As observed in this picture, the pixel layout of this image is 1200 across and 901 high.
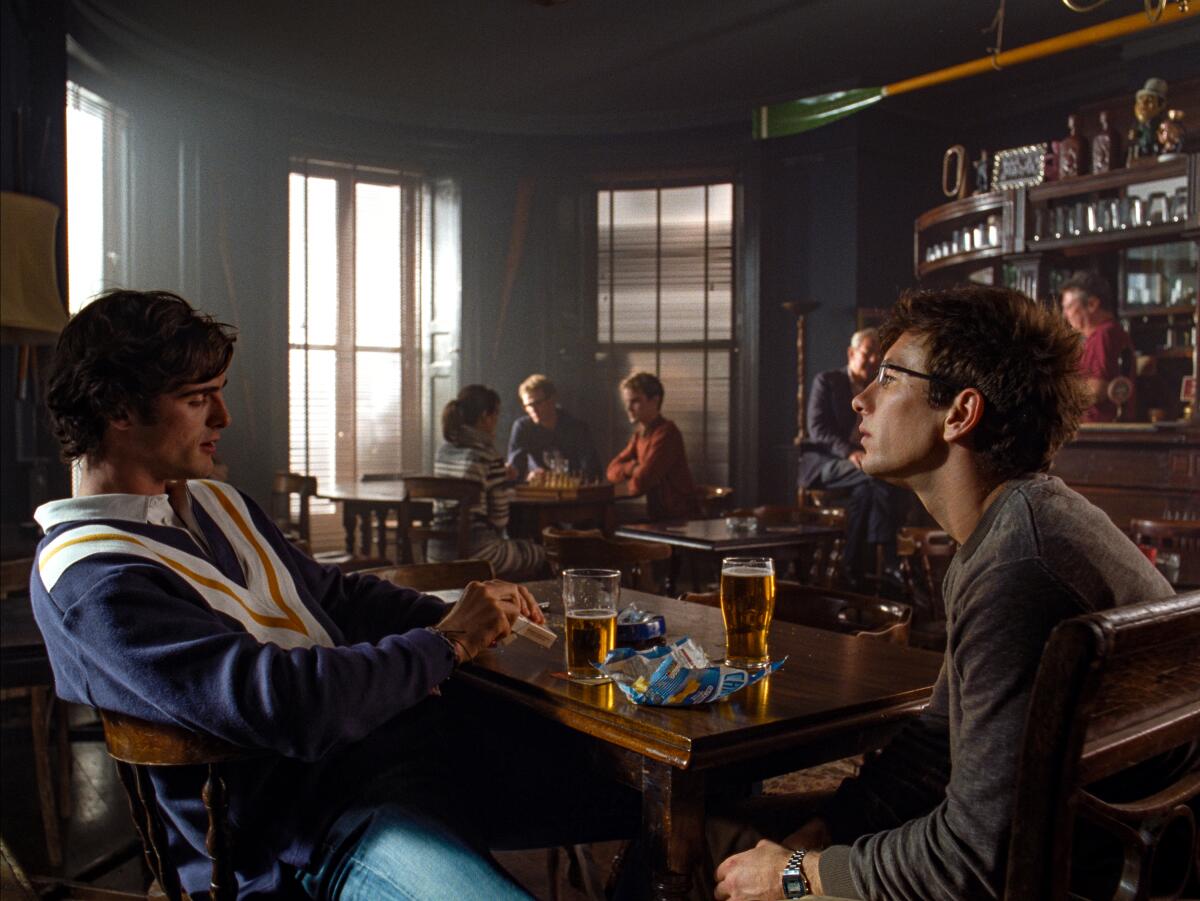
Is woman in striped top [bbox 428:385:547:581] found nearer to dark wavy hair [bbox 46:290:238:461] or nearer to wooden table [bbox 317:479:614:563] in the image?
wooden table [bbox 317:479:614:563]

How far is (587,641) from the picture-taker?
1.61m

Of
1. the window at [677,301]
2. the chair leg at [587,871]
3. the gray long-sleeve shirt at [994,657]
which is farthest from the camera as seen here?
the window at [677,301]

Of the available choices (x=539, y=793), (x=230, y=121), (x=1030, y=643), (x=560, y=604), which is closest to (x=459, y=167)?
(x=230, y=121)

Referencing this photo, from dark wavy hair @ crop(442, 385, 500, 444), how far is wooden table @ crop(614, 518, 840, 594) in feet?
3.02

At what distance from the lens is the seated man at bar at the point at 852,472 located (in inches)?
240

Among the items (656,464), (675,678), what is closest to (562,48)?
(656,464)

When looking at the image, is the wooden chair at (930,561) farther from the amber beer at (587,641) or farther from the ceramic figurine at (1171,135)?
the ceramic figurine at (1171,135)

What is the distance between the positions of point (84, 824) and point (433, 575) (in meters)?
1.38

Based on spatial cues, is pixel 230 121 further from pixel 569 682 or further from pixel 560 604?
pixel 569 682

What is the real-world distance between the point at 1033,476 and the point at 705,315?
724 cm

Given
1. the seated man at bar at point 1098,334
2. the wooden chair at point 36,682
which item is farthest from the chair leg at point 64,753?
the seated man at bar at point 1098,334

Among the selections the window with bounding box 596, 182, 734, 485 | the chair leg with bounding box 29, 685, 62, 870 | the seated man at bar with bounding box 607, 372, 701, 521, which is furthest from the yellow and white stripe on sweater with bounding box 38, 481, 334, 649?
the window with bounding box 596, 182, 734, 485

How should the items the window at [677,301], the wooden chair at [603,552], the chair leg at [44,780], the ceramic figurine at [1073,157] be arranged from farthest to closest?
the window at [677,301]
the ceramic figurine at [1073,157]
the wooden chair at [603,552]
the chair leg at [44,780]

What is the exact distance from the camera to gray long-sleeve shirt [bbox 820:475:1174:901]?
1.08 meters
